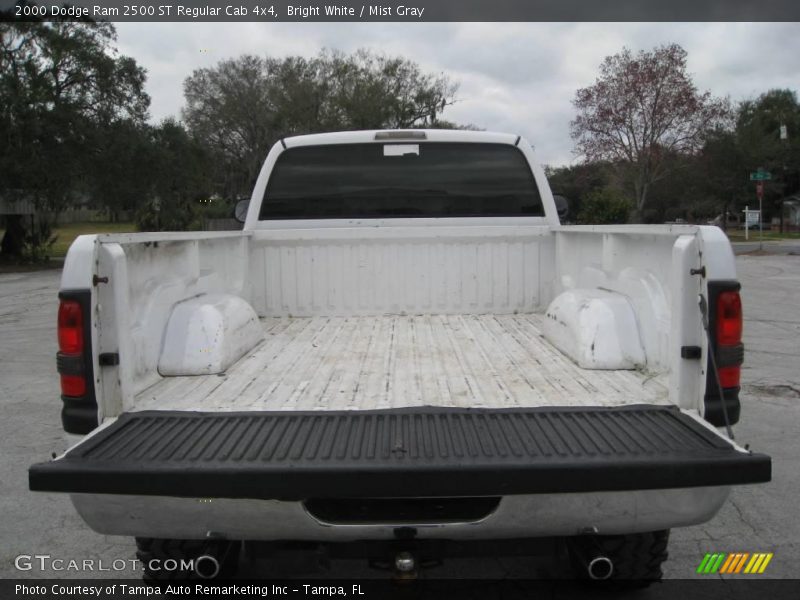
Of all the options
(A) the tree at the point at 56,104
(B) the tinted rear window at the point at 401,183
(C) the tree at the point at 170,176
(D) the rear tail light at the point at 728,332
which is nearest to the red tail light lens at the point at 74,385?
(D) the rear tail light at the point at 728,332

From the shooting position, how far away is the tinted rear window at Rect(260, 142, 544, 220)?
15.9 feet

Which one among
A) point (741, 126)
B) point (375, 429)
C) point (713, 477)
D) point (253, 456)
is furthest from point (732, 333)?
point (741, 126)

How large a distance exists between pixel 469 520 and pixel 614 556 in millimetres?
869

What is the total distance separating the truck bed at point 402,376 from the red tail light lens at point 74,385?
234 millimetres

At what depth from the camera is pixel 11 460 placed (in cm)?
495

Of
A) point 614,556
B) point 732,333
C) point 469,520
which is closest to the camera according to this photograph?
point 469,520

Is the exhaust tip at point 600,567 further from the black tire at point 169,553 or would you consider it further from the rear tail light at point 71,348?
the rear tail light at point 71,348

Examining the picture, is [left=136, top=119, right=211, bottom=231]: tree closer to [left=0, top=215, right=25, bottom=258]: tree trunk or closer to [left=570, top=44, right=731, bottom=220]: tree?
[left=0, top=215, right=25, bottom=258]: tree trunk

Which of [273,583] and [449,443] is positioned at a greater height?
[449,443]

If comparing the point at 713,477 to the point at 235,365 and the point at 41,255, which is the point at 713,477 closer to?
the point at 235,365

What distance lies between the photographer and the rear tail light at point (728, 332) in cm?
243

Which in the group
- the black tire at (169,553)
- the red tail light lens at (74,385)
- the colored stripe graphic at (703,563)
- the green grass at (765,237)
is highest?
the red tail light lens at (74,385)

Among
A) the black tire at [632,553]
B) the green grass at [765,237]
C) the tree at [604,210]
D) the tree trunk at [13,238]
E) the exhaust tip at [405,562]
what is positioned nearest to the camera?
the exhaust tip at [405,562]
